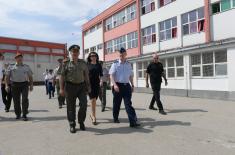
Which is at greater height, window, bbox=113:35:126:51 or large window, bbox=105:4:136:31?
large window, bbox=105:4:136:31

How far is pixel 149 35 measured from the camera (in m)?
28.6

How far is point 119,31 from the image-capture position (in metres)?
35.5

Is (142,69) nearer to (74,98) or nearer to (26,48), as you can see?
(74,98)

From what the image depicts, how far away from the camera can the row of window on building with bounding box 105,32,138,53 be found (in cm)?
3158

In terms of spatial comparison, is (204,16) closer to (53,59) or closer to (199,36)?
(199,36)

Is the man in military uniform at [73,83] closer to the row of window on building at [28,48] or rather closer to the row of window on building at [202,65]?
the row of window on building at [202,65]

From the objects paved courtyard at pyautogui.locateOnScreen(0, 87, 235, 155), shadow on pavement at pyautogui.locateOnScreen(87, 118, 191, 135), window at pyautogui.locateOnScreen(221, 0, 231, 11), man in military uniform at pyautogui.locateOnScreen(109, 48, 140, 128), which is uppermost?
window at pyautogui.locateOnScreen(221, 0, 231, 11)

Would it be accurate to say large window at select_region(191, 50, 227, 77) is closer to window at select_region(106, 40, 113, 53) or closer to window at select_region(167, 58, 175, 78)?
window at select_region(167, 58, 175, 78)

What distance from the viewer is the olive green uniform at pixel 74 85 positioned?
25.2ft

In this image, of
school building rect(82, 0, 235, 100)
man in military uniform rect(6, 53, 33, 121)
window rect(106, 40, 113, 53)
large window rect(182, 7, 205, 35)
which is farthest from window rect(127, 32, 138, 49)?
man in military uniform rect(6, 53, 33, 121)

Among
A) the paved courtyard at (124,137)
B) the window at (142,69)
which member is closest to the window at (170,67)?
the window at (142,69)

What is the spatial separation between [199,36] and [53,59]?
197 ft

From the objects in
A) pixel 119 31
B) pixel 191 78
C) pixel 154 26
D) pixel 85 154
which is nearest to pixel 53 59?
pixel 119 31

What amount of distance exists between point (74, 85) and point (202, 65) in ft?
45.8
